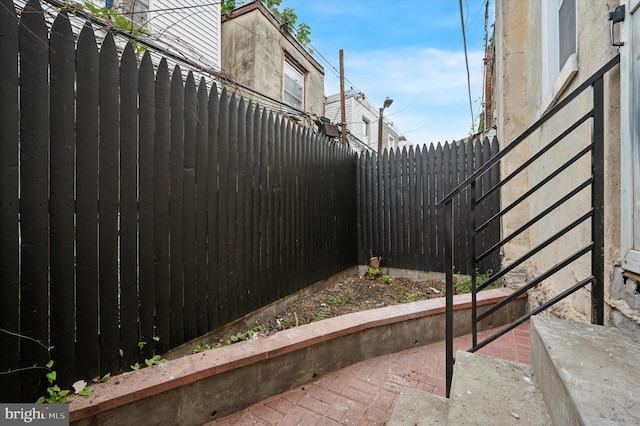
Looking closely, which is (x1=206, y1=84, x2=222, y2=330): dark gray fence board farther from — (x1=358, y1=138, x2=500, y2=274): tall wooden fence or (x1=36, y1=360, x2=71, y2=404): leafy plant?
(x1=358, y1=138, x2=500, y2=274): tall wooden fence

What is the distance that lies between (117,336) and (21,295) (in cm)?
58

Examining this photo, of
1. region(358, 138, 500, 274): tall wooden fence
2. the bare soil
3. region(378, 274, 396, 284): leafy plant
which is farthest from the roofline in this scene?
region(378, 274, 396, 284): leafy plant

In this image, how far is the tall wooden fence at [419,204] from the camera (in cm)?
448

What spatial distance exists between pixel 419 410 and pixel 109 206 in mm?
2283

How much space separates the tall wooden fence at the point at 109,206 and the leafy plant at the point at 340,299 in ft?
4.45

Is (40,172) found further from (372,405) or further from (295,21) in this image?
(295,21)

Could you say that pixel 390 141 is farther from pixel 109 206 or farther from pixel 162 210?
pixel 109 206

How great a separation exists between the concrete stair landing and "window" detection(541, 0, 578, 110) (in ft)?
6.70

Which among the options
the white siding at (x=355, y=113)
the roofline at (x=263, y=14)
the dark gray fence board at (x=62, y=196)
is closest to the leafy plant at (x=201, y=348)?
the dark gray fence board at (x=62, y=196)

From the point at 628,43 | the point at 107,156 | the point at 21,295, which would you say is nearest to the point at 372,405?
the point at 21,295

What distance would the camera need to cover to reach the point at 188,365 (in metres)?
1.79

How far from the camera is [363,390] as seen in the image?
2080mm

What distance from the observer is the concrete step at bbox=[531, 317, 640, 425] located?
901 mm

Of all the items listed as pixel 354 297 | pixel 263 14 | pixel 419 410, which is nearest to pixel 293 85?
pixel 263 14
